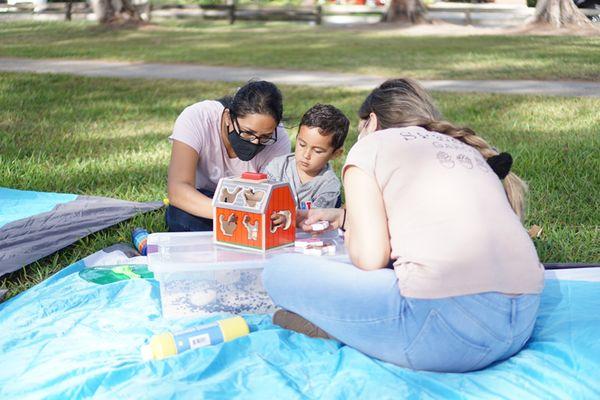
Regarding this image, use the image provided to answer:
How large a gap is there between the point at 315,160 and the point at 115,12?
63.9ft

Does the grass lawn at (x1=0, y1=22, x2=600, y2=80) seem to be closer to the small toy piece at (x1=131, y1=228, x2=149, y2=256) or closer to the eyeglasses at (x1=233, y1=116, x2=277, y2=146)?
the small toy piece at (x1=131, y1=228, x2=149, y2=256)

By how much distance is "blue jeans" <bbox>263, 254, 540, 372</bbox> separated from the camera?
261 centimetres

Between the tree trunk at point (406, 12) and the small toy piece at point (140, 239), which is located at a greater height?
the small toy piece at point (140, 239)

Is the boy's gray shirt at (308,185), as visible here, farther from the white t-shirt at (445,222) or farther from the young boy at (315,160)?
the white t-shirt at (445,222)

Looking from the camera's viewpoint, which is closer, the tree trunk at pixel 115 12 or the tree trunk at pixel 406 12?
the tree trunk at pixel 115 12

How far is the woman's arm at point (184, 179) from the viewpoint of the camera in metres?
3.90

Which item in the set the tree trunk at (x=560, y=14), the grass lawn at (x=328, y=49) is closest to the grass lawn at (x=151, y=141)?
the grass lawn at (x=328, y=49)

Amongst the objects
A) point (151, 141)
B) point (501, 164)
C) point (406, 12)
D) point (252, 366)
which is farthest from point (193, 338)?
point (406, 12)

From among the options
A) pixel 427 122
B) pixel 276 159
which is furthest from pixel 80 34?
pixel 427 122

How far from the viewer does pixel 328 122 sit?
4.00 m

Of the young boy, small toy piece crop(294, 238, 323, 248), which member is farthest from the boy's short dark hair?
small toy piece crop(294, 238, 323, 248)

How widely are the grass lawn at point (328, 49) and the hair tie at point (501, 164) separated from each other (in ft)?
28.4

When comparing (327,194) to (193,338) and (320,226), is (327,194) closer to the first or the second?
(320,226)

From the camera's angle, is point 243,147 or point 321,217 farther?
point 243,147
